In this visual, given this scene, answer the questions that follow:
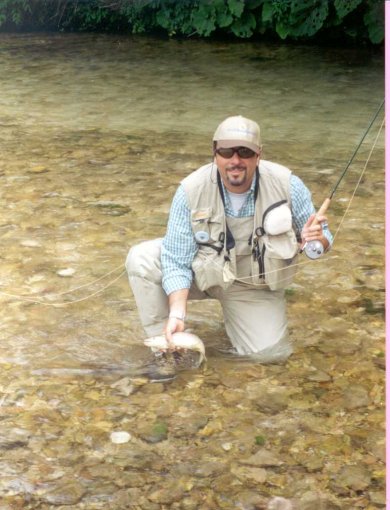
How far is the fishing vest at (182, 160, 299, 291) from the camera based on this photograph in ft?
13.5

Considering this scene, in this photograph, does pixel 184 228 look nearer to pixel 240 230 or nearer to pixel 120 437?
pixel 240 230

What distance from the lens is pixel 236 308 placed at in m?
4.45

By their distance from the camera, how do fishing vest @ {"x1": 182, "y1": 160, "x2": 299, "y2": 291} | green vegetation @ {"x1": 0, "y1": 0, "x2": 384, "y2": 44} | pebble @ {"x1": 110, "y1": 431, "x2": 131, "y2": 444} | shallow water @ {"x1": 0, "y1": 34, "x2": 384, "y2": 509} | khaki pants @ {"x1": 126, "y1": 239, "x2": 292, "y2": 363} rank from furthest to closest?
green vegetation @ {"x1": 0, "y1": 0, "x2": 384, "y2": 44}
khaki pants @ {"x1": 126, "y1": 239, "x2": 292, "y2": 363}
fishing vest @ {"x1": 182, "y1": 160, "x2": 299, "y2": 291}
pebble @ {"x1": 110, "y1": 431, "x2": 131, "y2": 444}
shallow water @ {"x1": 0, "y1": 34, "x2": 384, "y2": 509}

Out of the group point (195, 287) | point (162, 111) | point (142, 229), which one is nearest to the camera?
point (195, 287)

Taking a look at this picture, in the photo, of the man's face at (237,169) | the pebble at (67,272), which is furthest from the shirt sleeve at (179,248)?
the pebble at (67,272)

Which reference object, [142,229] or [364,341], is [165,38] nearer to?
[142,229]

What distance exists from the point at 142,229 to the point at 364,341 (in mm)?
2132

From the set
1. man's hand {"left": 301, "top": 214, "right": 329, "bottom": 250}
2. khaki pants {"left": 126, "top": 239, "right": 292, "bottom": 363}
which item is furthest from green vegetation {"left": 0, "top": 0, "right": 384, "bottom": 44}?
man's hand {"left": 301, "top": 214, "right": 329, "bottom": 250}

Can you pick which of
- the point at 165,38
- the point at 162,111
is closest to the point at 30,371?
the point at 162,111

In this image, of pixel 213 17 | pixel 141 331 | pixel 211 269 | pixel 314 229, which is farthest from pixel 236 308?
pixel 213 17

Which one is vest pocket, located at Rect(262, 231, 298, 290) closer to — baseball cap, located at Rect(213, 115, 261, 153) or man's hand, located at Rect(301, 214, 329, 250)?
man's hand, located at Rect(301, 214, 329, 250)

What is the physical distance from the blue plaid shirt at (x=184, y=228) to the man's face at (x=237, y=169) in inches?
3.7

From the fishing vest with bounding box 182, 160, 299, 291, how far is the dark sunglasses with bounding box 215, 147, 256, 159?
192 millimetres

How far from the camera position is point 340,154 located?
805 centimetres
